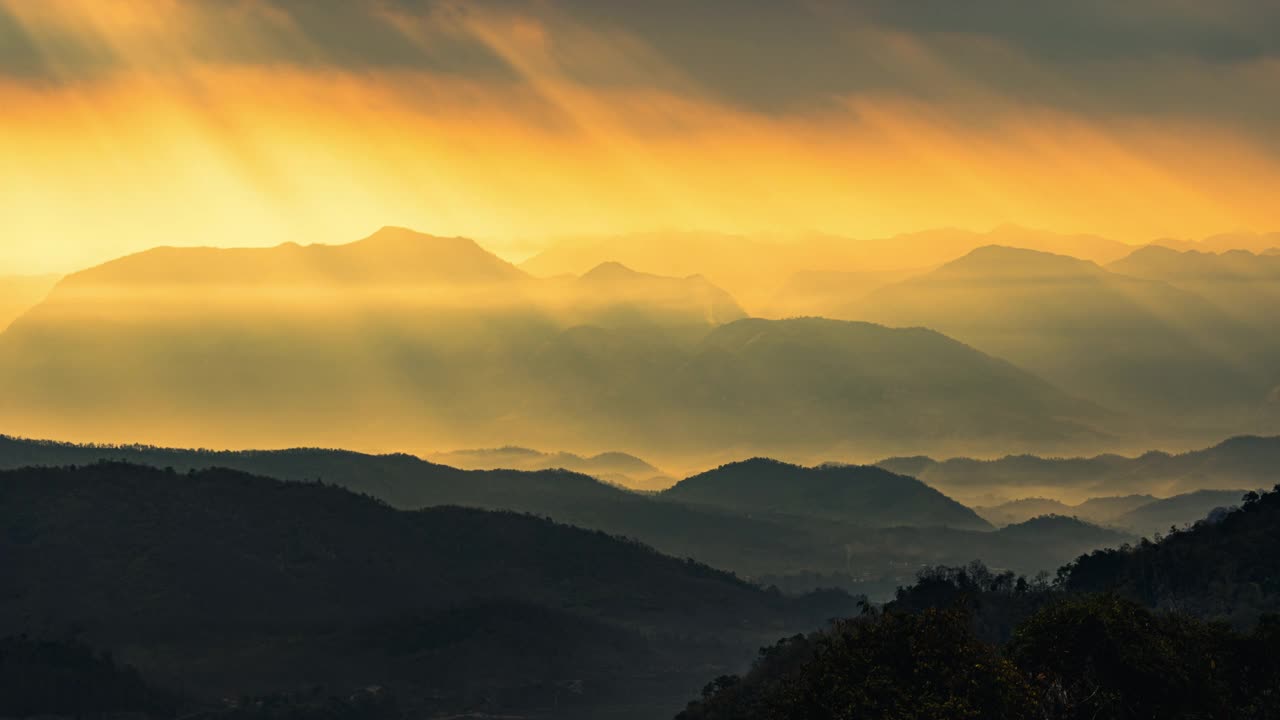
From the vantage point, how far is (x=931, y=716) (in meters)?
123

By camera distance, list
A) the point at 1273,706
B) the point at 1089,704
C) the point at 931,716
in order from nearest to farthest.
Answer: the point at 931,716, the point at 1089,704, the point at 1273,706

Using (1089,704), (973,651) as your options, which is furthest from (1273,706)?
(973,651)

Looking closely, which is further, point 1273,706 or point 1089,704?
point 1273,706

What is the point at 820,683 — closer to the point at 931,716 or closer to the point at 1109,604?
the point at 931,716

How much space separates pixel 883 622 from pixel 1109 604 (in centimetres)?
1934

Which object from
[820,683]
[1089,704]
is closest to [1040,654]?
[1089,704]

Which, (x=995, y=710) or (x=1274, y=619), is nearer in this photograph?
(x=995, y=710)

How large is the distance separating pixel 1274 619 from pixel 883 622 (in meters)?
34.6

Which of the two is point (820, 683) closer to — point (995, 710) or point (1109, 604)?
point (995, 710)

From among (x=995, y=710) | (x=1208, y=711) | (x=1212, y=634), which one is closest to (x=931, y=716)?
(x=995, y=710)

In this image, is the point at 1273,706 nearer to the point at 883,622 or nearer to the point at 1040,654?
the point at 1040,654

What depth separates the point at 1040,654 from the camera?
138 metres

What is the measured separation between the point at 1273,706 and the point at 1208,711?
23.9 ft

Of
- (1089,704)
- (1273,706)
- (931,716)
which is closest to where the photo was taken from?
(931,716)
